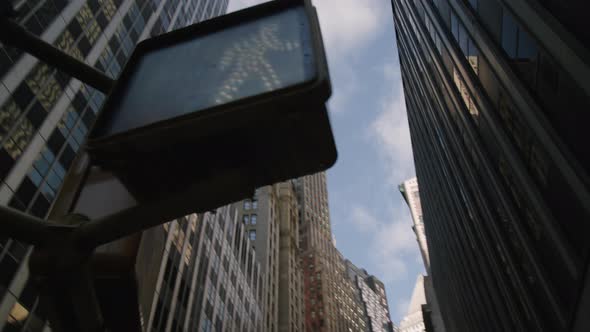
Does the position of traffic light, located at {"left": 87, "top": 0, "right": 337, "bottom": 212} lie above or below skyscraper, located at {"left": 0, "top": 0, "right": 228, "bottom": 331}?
above

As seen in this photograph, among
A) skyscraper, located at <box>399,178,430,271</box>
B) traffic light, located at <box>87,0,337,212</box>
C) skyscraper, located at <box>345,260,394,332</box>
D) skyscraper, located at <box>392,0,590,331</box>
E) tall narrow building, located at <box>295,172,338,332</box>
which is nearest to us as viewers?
traffic light, located at <box>87,0,337,212</box>

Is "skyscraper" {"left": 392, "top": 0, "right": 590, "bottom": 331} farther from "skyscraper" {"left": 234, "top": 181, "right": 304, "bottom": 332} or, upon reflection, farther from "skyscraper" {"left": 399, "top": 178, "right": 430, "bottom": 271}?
"skyscraper" {"left": 399, "top": 178, "right": 430, "bottom": 271}

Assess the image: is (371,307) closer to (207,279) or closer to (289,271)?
(289,271)

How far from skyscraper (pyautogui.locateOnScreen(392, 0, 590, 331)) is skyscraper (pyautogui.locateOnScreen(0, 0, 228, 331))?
24.6 m

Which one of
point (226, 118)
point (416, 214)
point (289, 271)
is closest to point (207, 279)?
point (289, 271)

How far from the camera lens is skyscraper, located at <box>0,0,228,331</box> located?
960 inches

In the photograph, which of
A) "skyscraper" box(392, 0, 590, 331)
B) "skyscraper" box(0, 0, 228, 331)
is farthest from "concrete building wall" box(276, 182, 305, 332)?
"skyscraper" box(0, 0, 228, 331)

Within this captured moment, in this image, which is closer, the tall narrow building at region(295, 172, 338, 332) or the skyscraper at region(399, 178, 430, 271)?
the tall narrow building at region(295, 172, 338, 332)

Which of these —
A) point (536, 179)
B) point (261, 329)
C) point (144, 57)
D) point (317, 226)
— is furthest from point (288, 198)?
point (144, 57)

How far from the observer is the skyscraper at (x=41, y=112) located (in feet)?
80.0

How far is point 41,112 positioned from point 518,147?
2915 centimetres

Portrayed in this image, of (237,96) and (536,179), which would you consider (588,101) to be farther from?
(237,96)

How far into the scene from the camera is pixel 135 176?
6.09 feet

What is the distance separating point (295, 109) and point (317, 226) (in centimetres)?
13067
